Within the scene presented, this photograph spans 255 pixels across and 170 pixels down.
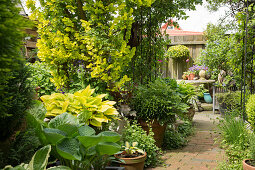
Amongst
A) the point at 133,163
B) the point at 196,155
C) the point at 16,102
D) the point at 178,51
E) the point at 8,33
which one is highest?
the point at 178,51

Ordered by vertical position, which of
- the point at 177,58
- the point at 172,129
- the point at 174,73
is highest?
the point at 177,58

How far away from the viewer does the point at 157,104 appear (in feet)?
11.5

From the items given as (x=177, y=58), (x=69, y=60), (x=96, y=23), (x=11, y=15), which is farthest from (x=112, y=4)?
(x=177, y=58)

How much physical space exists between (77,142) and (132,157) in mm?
1124

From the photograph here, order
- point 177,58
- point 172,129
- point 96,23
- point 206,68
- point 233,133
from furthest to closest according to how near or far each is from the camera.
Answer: point 177,58, point 206,68, point 172,129, point 96,23, point 233,133

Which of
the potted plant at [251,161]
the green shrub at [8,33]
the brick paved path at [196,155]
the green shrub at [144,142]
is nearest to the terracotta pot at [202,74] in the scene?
the brick paved path at [196,155]

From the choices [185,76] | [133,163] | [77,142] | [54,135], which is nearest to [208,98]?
[185,76]

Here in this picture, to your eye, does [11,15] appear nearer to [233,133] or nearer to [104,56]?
[104,56]

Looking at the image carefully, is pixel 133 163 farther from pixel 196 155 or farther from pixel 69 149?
pixel 196 155

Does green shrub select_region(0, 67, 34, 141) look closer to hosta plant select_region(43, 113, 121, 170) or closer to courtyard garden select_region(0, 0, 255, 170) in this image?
courtyard garden select_region(0, 0, 255, 170)

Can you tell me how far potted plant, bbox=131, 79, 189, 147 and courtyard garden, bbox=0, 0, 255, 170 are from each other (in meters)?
0.02

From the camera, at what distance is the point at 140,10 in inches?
163

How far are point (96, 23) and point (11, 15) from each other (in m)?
2.24

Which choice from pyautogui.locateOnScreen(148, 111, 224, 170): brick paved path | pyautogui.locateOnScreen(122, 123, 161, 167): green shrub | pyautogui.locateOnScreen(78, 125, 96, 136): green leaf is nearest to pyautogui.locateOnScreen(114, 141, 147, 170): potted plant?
pyautogui.locateOnScreen(122, 123, 161, 167): green shrub
